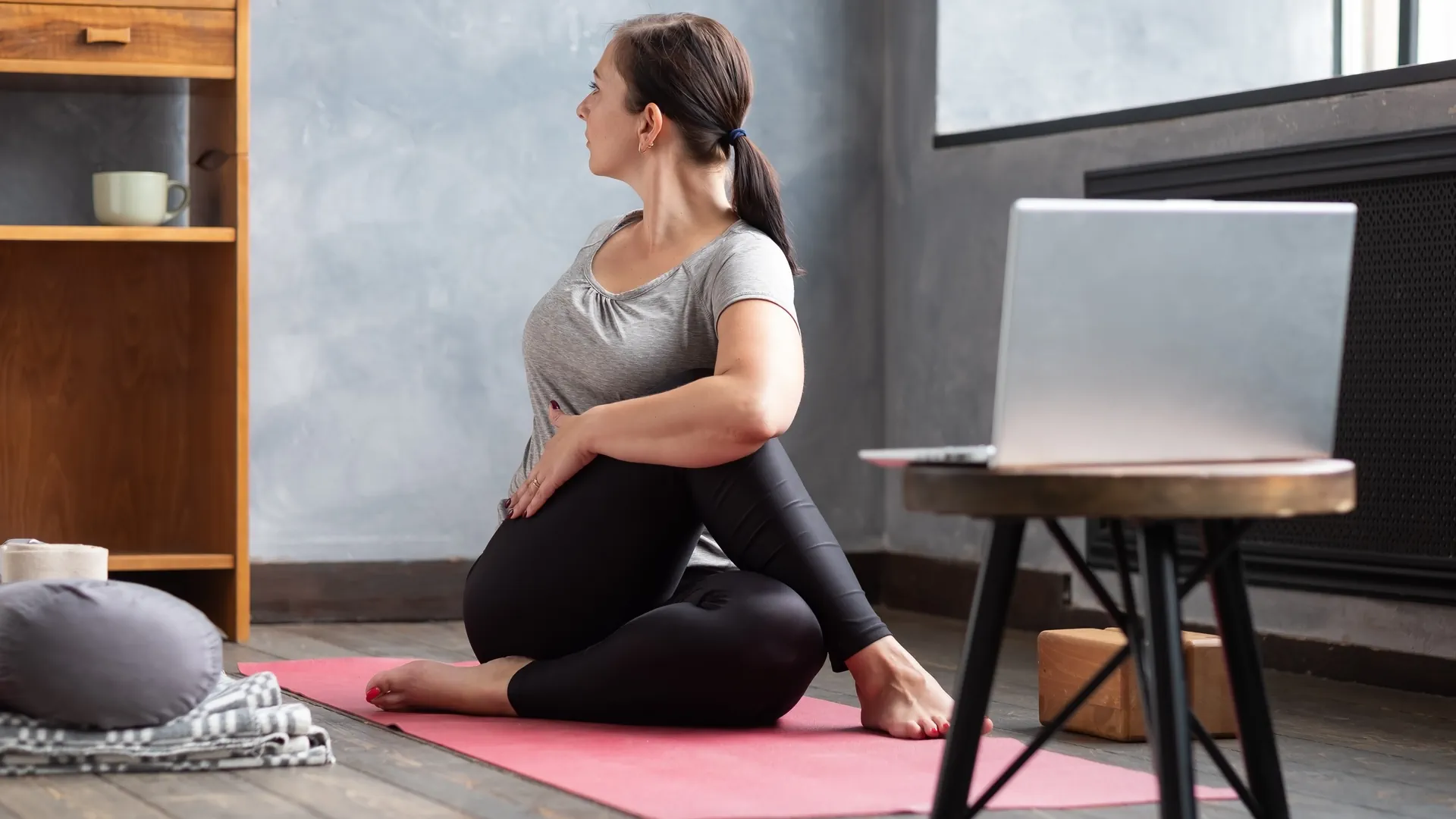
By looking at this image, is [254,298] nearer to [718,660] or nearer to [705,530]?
[705,530]

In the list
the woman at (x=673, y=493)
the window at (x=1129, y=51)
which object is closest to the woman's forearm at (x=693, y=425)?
the woman at (x=673, y=493)

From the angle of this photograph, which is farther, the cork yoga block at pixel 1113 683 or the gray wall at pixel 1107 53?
the gray wall at pixel 1107 53

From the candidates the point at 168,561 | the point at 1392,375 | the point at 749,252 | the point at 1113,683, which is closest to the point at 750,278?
the point at 749,252

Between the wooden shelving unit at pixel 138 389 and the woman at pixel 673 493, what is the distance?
0.98 meters

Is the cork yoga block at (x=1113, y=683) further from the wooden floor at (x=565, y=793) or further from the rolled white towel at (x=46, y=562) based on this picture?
the rolled white towel at (x=46, y=562)

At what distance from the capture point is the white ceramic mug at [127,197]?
2.92 meters

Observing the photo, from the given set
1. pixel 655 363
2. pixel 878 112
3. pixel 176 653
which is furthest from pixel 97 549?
pixel 878 112

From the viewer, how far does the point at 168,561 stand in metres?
2.89

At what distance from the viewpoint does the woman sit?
6.48 feet

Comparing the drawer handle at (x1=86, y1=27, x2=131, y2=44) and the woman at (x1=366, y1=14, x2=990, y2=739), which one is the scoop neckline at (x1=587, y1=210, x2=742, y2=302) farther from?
the drawer handle at (x1=86, y1=27, x2=131, y2=44)

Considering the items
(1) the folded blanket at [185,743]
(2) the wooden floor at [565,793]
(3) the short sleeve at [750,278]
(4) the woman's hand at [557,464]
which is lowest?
(2) the wooden floor at [565,793]

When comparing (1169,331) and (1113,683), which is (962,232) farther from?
(1169,331)

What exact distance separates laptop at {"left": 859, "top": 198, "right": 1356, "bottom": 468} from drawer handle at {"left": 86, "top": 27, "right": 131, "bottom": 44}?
2017 mm

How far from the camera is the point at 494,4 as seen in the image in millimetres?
3395
